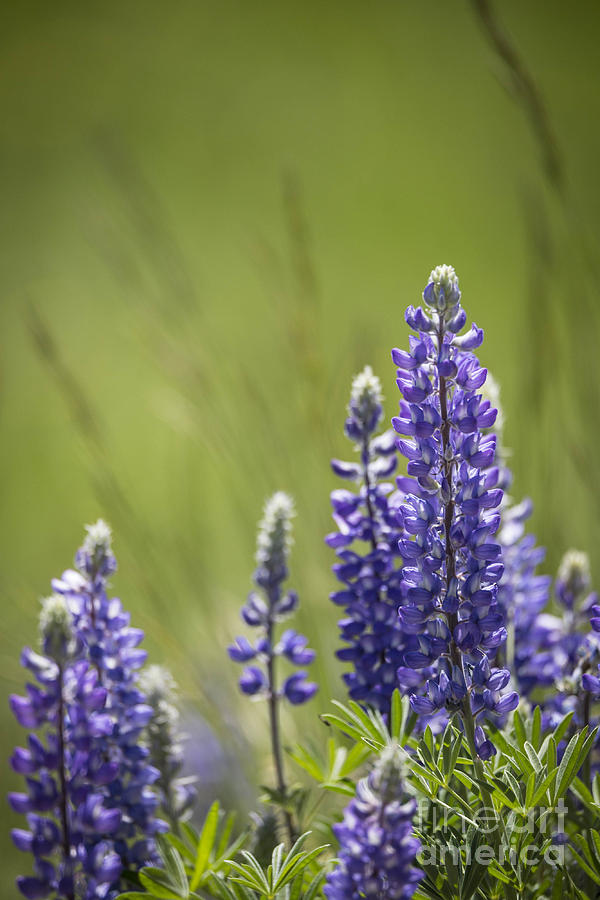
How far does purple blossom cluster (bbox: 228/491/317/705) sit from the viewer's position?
480 millimetres

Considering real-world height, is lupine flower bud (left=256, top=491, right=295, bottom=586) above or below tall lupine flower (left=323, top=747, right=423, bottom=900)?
above

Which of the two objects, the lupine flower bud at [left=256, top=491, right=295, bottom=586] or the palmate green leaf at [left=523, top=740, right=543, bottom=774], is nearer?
the palmate green leaf at [left=523, top=740, right=543, bottom=774]

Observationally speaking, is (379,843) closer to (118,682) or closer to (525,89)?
(118,682)

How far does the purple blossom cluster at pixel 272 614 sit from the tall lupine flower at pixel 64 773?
113 millimetres

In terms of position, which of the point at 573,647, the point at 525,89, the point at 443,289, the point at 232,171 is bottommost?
the point at 573,647

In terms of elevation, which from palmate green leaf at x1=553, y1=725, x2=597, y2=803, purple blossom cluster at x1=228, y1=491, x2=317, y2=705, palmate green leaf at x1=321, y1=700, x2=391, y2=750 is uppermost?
purple blossom cluster at x1=228, y1=491, x2=317, y2=705

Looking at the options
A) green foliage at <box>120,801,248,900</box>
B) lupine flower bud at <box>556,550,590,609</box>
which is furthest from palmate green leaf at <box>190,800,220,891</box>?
lupine flower bud at <box>556,550,590,609</box>

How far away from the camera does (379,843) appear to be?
296 millimetres

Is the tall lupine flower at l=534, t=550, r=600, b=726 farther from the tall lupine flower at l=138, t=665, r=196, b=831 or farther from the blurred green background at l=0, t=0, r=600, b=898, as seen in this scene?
the blurred green background at l=0, t=0, r=600, b=898

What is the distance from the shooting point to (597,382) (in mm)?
890

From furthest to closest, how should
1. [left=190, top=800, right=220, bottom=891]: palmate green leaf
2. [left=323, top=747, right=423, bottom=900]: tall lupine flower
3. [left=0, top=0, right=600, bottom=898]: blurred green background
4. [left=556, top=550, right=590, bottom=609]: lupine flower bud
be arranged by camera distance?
1. [left=0, top=0, right=600, bottom=898]: blurred green background
2. [left=556, top=550, right=590, bottom=609]: lupine flower bud
3. [left=190, top=800, right=220, bottom=891]: palmate green leaf
4. [left=323, top=747, right=423, bottom=900]: tall lupine flower

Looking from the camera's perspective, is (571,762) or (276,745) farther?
(276,745)

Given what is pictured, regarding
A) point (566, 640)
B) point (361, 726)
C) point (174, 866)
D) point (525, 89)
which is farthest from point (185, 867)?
point (525, 89)

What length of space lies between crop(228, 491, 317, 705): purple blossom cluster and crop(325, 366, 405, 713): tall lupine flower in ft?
0.13
